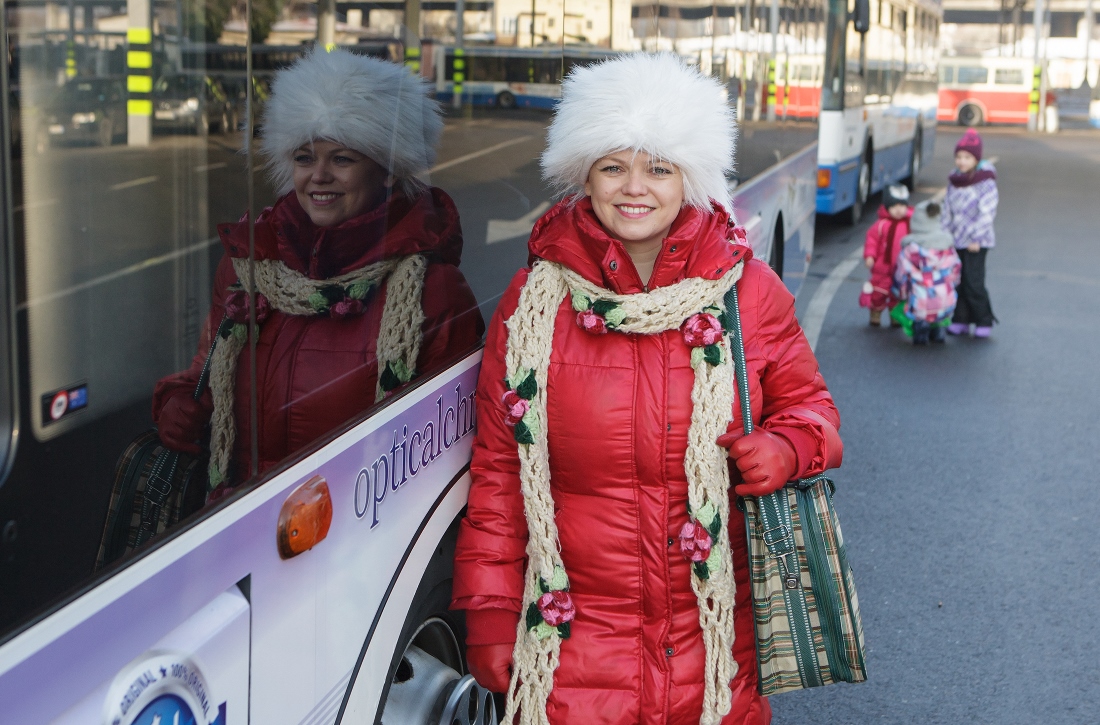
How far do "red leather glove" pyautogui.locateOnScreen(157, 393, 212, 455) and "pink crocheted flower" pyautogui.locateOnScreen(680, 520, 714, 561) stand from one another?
106 cm

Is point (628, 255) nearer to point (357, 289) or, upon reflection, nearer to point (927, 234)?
point (357, 289)

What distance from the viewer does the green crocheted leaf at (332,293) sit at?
219cm

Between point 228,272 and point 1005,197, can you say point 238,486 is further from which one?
point 1005,197

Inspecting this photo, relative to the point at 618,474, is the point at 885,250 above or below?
below

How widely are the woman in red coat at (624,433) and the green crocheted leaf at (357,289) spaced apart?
1.22 feet

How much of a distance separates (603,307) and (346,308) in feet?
1.77

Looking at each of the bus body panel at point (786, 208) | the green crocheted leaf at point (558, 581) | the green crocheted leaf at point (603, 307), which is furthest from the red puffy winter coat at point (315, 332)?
the bus body panel at point (786, 208)

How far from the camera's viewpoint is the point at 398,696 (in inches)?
109

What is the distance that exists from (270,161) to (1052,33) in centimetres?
5681

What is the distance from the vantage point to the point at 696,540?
254cm

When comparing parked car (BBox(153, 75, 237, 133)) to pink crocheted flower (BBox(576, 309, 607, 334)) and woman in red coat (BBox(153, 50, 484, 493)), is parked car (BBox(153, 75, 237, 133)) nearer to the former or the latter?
woman in red coat (BBox(153, 50, 484, 493))

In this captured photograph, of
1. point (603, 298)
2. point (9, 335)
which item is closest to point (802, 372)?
point (603, 298)

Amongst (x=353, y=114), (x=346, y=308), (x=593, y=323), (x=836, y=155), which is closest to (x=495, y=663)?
(x=593, y=323)

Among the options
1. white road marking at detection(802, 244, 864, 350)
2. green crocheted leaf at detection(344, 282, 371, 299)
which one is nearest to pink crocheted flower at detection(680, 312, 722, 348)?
green crocheted leaf at detection(344, 282, 371, 299)
